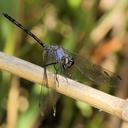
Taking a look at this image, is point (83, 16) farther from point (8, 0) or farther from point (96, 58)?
point (8, 0)

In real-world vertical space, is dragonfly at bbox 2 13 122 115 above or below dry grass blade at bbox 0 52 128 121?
above

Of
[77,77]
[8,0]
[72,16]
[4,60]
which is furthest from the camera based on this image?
[72,16]

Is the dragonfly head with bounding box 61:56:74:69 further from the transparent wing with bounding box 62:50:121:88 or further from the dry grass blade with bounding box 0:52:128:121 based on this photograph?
the dry grass blade with bounding box 0:52:128:121

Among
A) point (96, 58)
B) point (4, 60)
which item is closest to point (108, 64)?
point (96, 58)

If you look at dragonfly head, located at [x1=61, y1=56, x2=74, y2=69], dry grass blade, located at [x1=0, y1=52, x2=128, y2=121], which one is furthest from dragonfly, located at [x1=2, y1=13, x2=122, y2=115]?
dry grass blade, located at [x1=0, y1=52, x2=128, y2=121]

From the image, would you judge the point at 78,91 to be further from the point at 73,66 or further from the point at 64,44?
the point at 64,44

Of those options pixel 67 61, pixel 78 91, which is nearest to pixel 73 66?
pixel 67 61

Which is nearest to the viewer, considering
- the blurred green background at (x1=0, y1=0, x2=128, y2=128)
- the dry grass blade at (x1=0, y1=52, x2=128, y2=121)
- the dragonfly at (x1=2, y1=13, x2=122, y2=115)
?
the dry grass blade at (x1=0, y1=52, x2=128, y2=121)
